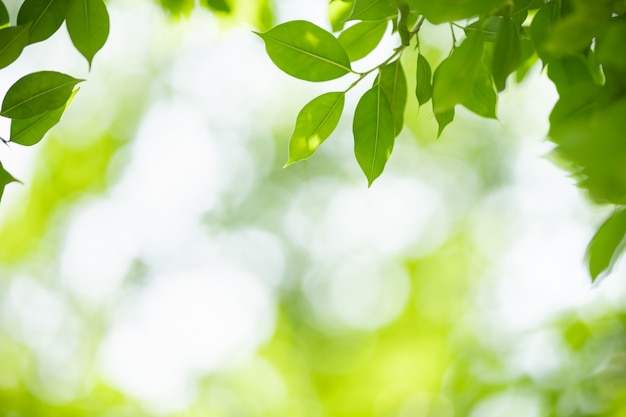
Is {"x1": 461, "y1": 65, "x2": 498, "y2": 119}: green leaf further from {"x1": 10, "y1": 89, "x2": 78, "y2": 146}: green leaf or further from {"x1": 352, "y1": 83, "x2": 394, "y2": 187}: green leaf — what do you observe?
{"x1": 10, "y1": 89, "x2": 78, "y2": 146}: green leaf

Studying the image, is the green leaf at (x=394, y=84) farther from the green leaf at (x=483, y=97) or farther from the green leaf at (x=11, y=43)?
the green leaf at (x=11, y=43)

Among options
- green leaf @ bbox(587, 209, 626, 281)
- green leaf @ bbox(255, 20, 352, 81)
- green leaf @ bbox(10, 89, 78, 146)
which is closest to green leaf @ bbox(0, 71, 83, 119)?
green leaf @ bbox(10, 89, 78, 146)

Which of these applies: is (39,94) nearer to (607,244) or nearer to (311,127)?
(311,127)

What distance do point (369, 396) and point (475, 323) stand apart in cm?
146

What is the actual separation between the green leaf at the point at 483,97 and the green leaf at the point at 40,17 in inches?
A: 23.8

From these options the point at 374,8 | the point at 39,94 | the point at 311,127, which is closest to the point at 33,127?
the point at 39,94

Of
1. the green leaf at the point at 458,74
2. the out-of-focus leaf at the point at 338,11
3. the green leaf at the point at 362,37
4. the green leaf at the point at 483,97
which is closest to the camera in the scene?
the green leaf at the point at 458,74

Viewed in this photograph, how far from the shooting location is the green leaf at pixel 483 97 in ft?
2.91

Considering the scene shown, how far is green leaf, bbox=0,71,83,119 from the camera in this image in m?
0.77

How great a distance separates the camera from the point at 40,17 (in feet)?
2.60

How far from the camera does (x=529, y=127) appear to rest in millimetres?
7621

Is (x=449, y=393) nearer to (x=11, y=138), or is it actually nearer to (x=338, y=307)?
(x=338, y=307)

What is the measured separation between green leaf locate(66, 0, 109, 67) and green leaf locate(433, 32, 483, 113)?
49cm

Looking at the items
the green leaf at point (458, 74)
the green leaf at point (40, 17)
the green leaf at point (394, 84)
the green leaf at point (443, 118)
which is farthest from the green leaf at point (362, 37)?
the green leaf at point (40, 17)
